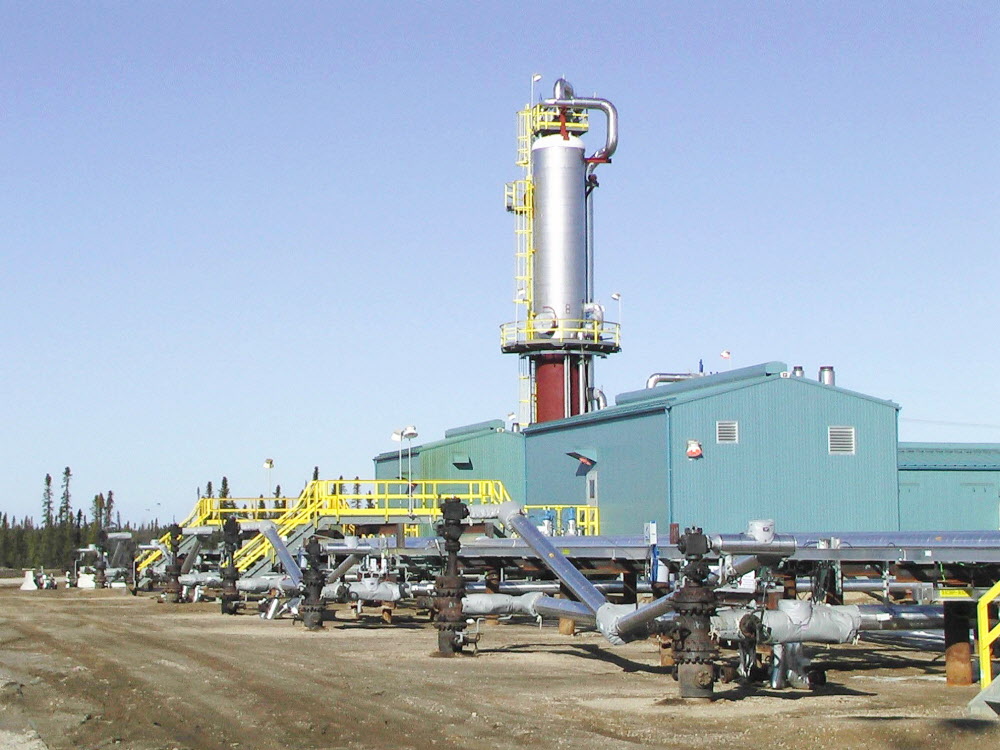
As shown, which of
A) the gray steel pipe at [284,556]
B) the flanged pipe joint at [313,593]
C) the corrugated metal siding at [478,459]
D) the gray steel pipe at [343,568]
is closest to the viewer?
the flanged pipe joint at [313,593]

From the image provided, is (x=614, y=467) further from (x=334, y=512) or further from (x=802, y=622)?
(x=802, y=622)

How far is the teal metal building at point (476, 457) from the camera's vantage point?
2125 inches

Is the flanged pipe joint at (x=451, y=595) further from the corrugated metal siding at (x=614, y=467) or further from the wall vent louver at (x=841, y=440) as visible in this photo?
the wall vent louver at (x=841, y=440)

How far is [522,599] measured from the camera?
85.5 feet

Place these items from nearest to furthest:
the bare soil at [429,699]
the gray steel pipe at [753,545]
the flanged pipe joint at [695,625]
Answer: the bare soil at [429,699] < the flanged pipe joint at [695,625] < the gray steel pipe at [753,545]

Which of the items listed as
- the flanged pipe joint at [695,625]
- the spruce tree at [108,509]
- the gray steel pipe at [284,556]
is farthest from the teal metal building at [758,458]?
the spruce tree at [108,509]

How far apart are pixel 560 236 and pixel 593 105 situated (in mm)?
5760

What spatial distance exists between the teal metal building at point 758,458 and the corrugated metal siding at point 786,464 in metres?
0.03

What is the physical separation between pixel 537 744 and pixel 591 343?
136 ft

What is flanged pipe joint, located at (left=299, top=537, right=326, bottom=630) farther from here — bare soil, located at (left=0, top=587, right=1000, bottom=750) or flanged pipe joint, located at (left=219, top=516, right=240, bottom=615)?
flanged pipe joint, located at (left=219, top=516, right=240, bottom=615)

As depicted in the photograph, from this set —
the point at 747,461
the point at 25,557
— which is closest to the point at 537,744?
the point at 747,461

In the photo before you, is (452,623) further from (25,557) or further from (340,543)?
(25,557)

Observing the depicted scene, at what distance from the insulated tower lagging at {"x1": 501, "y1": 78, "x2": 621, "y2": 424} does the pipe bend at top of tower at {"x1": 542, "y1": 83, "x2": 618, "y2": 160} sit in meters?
0.04

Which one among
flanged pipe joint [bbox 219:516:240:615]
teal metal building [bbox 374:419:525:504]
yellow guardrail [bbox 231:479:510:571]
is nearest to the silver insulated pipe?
teal metal building [bbox 374:419:525:504]
